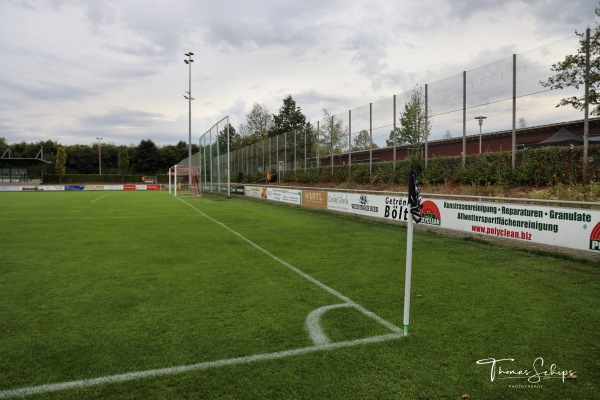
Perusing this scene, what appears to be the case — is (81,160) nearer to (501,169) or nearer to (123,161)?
(123,161)

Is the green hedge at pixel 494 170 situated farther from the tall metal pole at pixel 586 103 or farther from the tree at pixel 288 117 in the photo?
the tree at pixel 288 117

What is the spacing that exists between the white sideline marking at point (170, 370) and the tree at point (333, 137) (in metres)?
20.7

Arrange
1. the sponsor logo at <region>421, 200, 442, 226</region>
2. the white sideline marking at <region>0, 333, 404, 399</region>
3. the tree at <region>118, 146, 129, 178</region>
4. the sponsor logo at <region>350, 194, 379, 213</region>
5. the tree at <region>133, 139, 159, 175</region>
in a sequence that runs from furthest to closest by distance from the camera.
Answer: the tree at <region>133, 139, 159, 175</region>, the tree at <region>118, 146, 129, 178</region>, the sponsor logo at <region>350, 194, 379, 213</region>, the sponsor logo at <region>421, 200, 442, 226</region>, the white sideline marking at <region>0, 333, 404, 399</region>

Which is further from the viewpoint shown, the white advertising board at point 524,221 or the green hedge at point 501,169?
the green hedge at point 501,169

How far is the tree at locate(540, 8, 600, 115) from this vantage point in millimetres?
12164

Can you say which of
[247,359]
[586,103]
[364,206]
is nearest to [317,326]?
[247,359]

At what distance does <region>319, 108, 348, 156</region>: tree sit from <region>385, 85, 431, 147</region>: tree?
15.4 feet

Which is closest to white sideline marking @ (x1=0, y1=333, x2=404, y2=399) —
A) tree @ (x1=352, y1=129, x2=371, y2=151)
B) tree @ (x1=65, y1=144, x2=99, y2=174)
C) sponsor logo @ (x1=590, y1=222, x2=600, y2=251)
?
sponsor logo @ (x1=590, y1=222, x2=600, y2=251)

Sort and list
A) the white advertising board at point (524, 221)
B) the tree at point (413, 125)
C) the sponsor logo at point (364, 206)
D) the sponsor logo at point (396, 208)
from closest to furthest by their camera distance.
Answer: the white advertising board at point (524, 221) → the sponsor logo at point (396, 208) → the sponsor logo at point (364, 206) → the tree at point (413, 125)

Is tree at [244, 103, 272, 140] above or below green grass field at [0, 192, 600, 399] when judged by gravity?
above

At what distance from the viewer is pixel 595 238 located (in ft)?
25.5

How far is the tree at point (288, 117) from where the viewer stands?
75.8m
